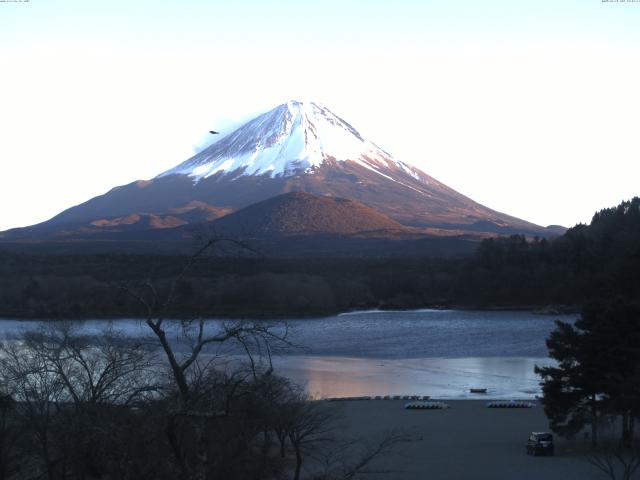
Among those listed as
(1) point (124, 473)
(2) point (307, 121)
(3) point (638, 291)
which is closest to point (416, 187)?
(2) point (307, 121)

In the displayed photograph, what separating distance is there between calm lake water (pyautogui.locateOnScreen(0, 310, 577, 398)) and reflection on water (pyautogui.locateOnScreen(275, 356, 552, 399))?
0.6 inches

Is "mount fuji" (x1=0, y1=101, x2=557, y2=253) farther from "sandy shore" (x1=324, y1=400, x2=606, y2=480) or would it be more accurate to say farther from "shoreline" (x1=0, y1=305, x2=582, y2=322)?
"sandy shore" (x1=324, y1=400, x2=606, y2=480)

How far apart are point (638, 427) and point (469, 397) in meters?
4.44

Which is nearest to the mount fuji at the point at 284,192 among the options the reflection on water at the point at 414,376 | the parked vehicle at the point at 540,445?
the reflection on water at the point at 414,376

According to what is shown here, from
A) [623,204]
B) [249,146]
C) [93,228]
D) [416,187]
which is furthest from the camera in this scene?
[249,146]

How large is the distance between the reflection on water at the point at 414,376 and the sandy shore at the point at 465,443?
5.13 feet

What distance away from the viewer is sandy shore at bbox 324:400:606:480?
33.2 feet

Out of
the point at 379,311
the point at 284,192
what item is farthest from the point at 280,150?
the point at 379,311

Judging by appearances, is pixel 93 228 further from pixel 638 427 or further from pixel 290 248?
pixel 638 427

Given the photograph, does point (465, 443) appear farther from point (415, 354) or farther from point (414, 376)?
point (415, 354)

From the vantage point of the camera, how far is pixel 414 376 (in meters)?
19.6

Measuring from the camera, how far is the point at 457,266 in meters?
49.0

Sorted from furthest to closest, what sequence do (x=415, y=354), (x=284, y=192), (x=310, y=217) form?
(x=284, y=192), (x=310, y=217), (x=415, y=354)

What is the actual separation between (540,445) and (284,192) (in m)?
81.0
